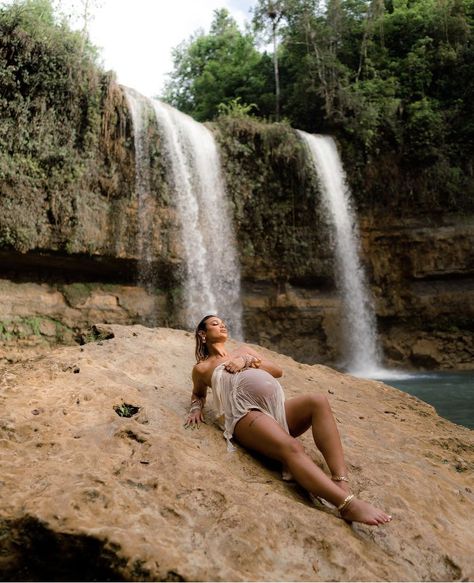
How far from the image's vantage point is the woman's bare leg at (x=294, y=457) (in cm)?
227

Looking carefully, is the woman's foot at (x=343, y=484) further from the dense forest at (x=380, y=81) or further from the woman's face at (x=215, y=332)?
the dense forest at (x=380, y=81)

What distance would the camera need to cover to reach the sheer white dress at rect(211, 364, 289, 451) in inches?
108

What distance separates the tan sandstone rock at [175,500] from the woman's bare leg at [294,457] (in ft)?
0.28

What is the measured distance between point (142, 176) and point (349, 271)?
6647 millimetres

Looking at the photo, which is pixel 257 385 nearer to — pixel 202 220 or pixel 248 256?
pixel 202 220

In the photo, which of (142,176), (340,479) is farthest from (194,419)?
(142,176)

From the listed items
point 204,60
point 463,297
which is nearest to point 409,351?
point 463,297

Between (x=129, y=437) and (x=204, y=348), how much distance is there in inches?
35.6

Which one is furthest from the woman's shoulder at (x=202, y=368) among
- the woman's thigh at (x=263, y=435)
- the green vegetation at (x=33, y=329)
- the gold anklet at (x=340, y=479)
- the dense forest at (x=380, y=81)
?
the dense forest at (x=380, y=81)

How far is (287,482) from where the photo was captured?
2578 millimetres

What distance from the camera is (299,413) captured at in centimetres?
279

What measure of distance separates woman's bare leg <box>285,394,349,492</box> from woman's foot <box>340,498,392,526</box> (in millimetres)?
207

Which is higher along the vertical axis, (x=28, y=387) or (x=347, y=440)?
(x=28, y=387)

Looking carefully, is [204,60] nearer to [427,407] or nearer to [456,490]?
[427,407]
